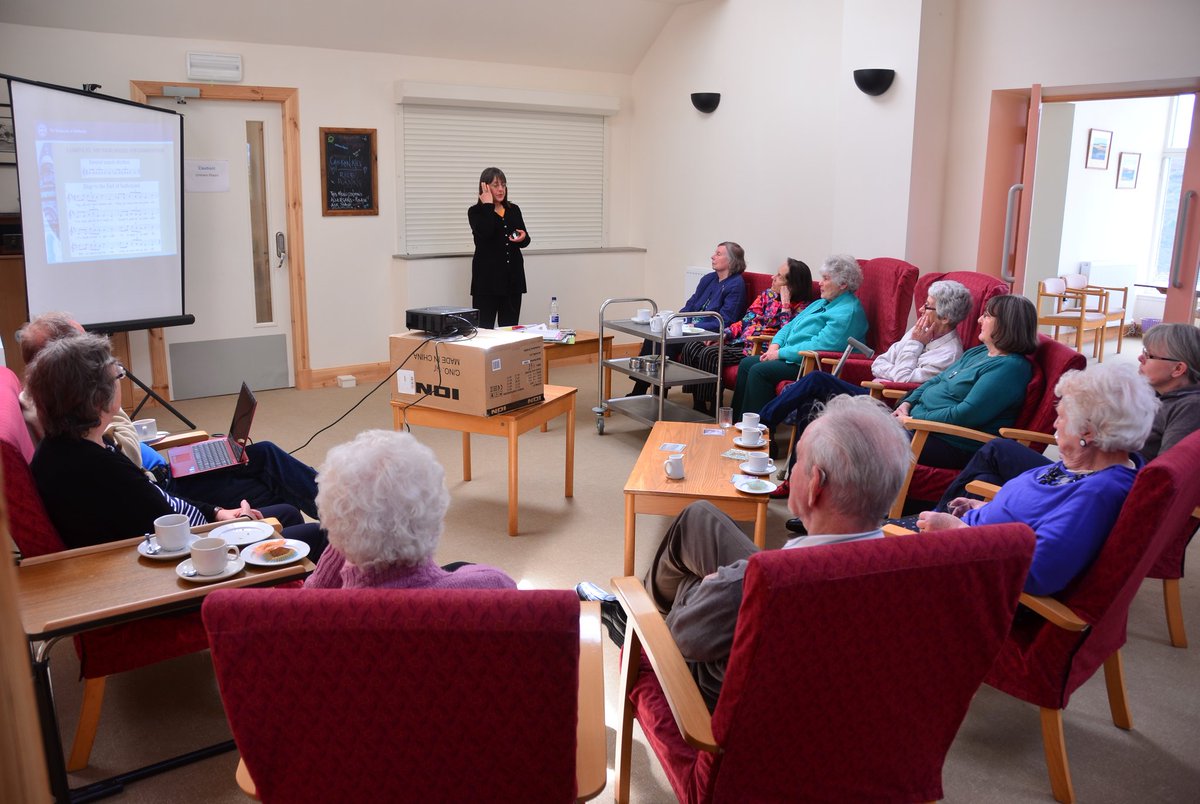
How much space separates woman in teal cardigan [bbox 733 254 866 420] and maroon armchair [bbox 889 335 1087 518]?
1351 mm

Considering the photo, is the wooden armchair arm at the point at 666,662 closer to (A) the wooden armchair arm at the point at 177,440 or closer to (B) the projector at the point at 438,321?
(A) the wooden armchair arm at the point at 177,440

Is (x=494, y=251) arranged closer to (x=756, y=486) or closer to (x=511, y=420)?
(x=511, y=420)

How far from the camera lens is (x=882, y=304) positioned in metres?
5.08

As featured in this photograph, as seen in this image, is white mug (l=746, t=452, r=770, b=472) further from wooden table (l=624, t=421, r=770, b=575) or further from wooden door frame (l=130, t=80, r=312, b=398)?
wooden door frame (l=130, t=80, r=312, b=398)

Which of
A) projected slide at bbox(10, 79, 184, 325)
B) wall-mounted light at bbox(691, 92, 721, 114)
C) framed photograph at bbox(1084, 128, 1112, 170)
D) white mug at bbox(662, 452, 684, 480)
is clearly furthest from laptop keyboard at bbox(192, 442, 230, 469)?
framed photograph at bbox(1084, 128, 1112, 170)

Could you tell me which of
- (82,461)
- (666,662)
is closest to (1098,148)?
(666,662)

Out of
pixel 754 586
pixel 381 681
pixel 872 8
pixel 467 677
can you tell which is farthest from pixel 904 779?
pixel 872 8

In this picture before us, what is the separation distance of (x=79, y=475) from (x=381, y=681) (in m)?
1.35

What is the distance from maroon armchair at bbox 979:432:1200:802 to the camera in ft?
6.60

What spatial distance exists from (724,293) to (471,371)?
263 cm

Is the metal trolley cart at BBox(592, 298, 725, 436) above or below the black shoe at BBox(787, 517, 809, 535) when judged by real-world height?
above

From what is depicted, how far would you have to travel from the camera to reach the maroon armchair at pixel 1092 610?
2.01 meters

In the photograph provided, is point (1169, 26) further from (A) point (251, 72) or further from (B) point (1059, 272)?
(A) point (251, 72)

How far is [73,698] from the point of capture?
8.65 ft
